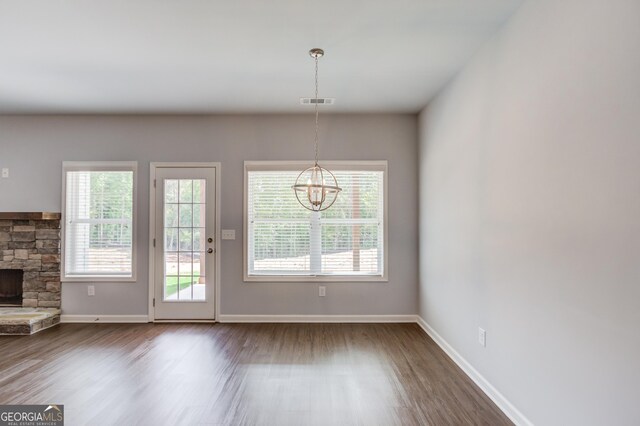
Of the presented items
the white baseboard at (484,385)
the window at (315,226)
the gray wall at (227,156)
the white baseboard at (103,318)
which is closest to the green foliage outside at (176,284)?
the gray wall at (227,156)

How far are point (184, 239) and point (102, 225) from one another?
116 centimetres

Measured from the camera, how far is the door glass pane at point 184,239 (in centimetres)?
468

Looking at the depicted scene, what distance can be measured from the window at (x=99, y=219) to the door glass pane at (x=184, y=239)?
489mm

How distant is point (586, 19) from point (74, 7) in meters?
3.15

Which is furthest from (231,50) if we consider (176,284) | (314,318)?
(314,318)

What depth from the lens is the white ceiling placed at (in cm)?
240

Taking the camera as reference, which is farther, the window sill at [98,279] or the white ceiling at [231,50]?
the window sill at [98,279]

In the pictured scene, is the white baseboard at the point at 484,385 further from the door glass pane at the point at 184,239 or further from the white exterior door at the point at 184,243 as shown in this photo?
the door glass pane at the point at 184,239

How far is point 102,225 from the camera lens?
4.73m

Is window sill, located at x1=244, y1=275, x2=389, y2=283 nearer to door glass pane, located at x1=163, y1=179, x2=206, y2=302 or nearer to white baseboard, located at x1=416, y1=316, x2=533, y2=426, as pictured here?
door glass pane, located at x1=163, y1=179, x2=206, y2=302

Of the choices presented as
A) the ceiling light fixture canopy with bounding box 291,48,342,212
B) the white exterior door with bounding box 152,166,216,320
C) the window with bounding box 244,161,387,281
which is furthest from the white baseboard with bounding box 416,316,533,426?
the white exterior door with bounding box 152,166,216,320

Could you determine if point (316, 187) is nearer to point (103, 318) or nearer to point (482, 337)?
point (482, 337)

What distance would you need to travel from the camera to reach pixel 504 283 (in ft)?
8.32

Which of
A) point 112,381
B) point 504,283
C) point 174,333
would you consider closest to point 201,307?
point 174,333
